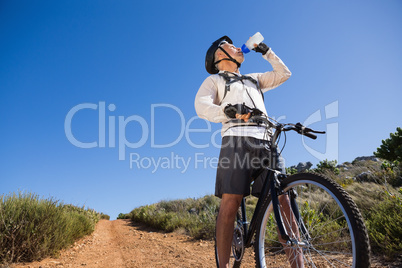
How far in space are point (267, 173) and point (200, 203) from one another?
32.9ft

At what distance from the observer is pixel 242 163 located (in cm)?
244

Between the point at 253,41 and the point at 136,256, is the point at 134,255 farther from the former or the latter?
the point at 253,41

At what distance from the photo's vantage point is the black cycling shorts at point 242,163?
2.42 meters

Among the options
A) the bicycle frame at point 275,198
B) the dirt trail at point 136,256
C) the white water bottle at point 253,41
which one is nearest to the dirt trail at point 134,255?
the dirt trail at point 136,256

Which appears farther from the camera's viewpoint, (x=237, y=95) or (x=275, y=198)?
(x=237, y=95)

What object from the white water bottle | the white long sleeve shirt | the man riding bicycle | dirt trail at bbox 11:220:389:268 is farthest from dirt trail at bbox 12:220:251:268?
the white water bottle

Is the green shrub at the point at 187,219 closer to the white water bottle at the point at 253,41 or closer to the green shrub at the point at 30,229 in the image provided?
the green shrub at the point at 30,229

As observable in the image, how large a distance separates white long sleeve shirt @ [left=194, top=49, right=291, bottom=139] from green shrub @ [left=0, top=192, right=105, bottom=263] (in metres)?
4.16

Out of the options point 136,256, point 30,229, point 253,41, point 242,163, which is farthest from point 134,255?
point 253,41

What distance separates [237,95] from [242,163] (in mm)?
724

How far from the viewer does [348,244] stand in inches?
150

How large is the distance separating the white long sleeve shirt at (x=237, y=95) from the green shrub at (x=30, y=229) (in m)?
4.16

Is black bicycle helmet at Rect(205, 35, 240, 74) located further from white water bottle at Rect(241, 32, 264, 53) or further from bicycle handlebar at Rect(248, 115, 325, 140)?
bicycle handlebar at Rect(248, 115, 325, 140)

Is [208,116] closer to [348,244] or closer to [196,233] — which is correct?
[348,244]
